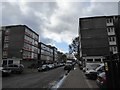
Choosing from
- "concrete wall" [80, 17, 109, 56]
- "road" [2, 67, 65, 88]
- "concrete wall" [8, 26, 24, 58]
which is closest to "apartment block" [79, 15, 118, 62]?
"concrete wall" [80, 17, 109, 56]

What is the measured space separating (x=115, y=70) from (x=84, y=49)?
51.7 m

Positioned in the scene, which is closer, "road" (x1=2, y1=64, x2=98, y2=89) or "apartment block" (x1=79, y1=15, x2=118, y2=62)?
"road" (x1=2, y1=64, x2=98, y2=89)

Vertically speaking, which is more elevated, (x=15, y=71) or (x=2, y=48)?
(x=2, y=48)

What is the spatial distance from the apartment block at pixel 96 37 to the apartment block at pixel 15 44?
20679mm

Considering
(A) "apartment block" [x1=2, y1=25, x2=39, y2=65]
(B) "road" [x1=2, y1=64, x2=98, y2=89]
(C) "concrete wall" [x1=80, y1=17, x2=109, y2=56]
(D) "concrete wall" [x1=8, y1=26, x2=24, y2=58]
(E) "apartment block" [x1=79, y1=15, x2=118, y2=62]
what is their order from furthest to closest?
(D) "concrete wall" [x1=8, y1=26, x2=24, y2=58]
(A) "apartment block" [x1=2, y1=25, x2=39, y2=65]
(C) "concrete wall" [x1=80, y1=17, x2=109, y2=56]
(E) "apartment block" [x1=79, y1=15, x2=118, y2=62]
(B) "road" [x1=2, y1=64, x2=98, y2=89]

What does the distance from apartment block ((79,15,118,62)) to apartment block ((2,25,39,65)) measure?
814 inches

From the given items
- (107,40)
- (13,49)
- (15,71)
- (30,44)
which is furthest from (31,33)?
(15,71)

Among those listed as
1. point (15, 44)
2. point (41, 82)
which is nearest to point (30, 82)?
point (41, 82)

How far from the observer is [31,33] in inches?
3022

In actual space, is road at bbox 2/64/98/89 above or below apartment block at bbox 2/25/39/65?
below

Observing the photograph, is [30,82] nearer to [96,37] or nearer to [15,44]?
[96,37]

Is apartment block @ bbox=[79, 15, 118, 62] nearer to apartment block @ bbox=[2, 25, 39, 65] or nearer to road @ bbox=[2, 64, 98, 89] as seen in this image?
apartment block @ bbox=[2, 25, 39, 65]

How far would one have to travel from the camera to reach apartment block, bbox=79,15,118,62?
58.0 meters

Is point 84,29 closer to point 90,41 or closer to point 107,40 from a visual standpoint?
point 90,41
